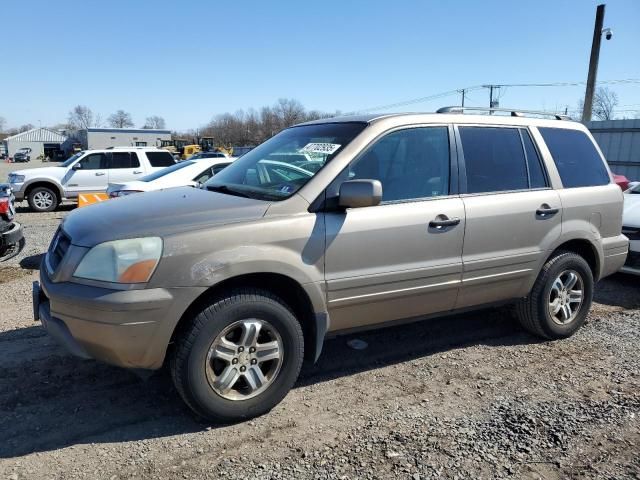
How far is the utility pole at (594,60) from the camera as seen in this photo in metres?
19.1

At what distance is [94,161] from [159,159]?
1.82 meters

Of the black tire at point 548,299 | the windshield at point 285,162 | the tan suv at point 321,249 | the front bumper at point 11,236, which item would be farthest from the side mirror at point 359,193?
the front bumper at point 11,236

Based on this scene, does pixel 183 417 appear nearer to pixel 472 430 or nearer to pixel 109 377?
pixel 109 377

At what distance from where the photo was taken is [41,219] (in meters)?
13.0

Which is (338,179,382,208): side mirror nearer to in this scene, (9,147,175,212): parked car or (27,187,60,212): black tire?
(9,147,175,212): parked car

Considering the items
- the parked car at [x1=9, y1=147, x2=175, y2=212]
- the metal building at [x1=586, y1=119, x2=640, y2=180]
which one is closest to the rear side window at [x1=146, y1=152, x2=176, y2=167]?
the parked car at [x1=9, y1=147, x2=175, y2=212]

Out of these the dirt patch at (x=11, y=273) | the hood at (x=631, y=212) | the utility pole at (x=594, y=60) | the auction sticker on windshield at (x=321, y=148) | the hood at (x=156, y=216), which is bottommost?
the dirt patch at (x=11, y=273)

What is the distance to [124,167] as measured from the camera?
15.2m

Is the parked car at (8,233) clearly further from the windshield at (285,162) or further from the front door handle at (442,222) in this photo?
the front door handle at (442,222)

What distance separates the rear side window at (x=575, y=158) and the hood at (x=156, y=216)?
2.79 m

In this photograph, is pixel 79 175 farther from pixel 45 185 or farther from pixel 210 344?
pixel 210 344

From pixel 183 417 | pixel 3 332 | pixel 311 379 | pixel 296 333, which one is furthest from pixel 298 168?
pixel 3 332

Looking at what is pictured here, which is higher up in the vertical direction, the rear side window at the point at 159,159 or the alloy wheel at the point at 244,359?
the rear side window at the point at 159,159

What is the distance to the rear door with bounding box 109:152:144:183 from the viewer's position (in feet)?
49.4
